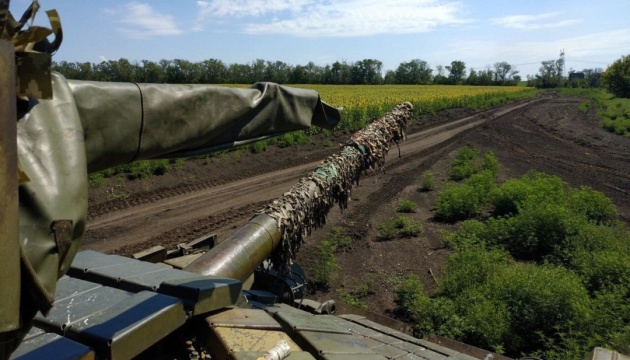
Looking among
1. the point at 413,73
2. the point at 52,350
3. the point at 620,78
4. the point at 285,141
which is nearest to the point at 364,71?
the point at 413,73

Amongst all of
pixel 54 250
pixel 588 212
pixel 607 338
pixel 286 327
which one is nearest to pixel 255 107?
pixel 286 327

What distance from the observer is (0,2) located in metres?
1.59

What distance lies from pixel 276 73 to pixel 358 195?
61.9 meters

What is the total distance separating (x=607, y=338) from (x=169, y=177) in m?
12.6

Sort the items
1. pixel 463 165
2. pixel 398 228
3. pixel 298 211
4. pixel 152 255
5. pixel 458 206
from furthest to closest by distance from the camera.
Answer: pixel 463 165, pixel 458 206, pixel 398 228, pixel 152 255, pixel 298 211

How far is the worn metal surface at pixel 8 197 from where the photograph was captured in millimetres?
1615

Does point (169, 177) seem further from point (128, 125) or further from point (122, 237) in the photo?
point (128, 125)

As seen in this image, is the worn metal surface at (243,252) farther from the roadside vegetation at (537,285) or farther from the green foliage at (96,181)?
the green foliage at (96,181)

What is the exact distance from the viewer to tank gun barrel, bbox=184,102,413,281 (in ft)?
16.8

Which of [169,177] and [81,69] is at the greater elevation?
[81,69]

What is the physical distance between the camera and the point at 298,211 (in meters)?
6.00

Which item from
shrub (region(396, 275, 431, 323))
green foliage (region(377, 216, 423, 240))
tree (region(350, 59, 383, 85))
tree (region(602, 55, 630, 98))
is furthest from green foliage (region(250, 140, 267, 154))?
tree (region(350, 59, 383, 85))

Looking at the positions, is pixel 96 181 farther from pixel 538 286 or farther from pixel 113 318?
pixel 113 318

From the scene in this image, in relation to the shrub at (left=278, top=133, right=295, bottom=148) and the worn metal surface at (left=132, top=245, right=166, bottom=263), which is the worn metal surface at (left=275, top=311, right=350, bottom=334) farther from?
the shrub at (left=278, top=133, right=295, bottom=148)
